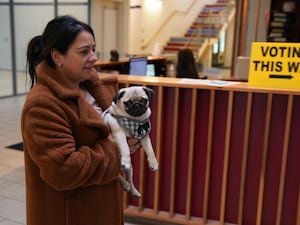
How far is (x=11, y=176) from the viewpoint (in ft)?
12.2

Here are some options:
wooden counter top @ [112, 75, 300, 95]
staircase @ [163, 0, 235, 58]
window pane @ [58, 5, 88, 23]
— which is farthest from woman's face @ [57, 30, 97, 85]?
staircase @ [163, 0, 235, 58]

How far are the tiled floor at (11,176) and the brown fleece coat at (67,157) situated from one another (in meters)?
1.69

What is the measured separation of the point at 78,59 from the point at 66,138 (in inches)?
10.9

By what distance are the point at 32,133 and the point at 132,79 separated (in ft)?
4.98

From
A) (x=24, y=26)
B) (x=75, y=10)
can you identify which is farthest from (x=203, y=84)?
(x=75, y=10)

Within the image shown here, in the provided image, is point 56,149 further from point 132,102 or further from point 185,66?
point 185,66

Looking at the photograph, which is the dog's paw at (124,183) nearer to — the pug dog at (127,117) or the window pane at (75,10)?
the pug dog at (127,117)

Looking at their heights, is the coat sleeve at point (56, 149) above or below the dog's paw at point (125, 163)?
above

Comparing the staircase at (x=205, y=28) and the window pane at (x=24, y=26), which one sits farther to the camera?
the staircase at (x=205, y=28)

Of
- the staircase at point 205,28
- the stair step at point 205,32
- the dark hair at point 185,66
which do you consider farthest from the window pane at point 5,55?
the stair step at point 205,32

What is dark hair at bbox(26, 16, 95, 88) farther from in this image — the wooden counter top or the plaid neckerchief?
the wooden counter top

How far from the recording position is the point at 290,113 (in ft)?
7.64

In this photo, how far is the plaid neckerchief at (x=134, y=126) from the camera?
1389 mm

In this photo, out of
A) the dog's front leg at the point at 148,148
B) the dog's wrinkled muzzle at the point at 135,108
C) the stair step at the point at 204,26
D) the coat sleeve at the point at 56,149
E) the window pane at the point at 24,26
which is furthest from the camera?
the stair step at the point at 204,26
